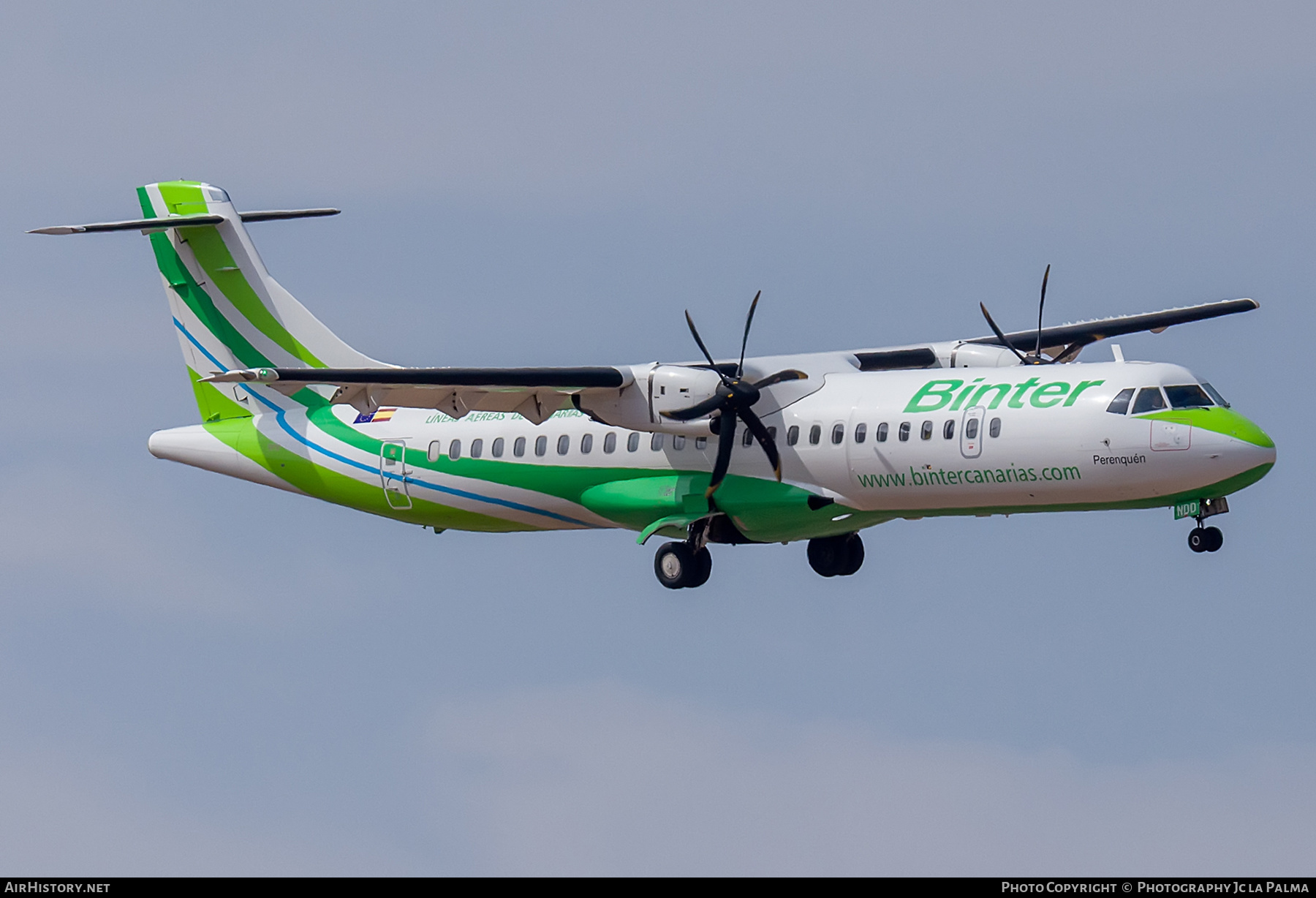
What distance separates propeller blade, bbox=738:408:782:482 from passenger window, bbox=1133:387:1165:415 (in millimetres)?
5158

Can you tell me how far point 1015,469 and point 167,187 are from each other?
16.2m

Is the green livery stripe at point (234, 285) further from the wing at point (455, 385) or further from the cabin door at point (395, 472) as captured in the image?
the wing at point (455, 385)

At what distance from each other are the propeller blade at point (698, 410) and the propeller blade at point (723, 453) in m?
0.22

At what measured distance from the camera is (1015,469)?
1066 inches

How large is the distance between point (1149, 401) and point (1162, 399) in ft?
0.60

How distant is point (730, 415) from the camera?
95.6 feet

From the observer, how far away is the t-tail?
34219 millimetres

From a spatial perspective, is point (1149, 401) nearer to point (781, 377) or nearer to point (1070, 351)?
point (781, 377)

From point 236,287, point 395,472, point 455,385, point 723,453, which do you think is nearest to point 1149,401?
point 723,453

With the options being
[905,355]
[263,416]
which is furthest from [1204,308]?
[263,416]

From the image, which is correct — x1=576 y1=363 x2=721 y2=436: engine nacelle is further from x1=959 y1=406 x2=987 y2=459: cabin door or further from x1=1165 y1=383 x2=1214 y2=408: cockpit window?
x1=1165 y1=383 x2=1214 y2=408: cockpit window

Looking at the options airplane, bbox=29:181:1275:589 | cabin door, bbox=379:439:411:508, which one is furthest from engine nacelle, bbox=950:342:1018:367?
cabin door, bbox=379:439:411:508

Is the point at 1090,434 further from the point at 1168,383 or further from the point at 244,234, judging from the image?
the point at 244,234

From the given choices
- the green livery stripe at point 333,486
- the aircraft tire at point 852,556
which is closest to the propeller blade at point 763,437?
the aircraft tire at point 852,556
